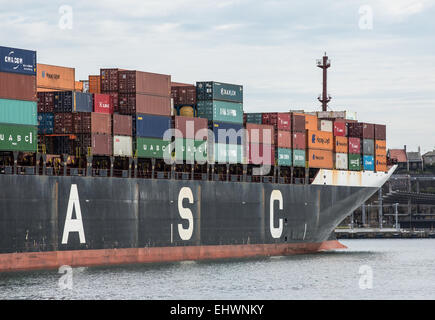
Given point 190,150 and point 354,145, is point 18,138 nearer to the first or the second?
point 190,150

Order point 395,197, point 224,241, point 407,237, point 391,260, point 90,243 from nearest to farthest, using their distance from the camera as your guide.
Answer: point 90,243, point 224,241, point 391,260, point 407,237, point 395,197

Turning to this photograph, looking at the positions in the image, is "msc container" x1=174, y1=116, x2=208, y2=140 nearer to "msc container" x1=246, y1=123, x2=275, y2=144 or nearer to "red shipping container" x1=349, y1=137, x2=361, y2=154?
"msc container" x1=246, y1=123, x2=275, y2=144

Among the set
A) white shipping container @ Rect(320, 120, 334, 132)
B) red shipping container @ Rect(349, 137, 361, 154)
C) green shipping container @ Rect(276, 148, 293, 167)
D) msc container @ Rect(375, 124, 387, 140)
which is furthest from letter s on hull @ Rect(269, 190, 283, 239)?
msc container @ Rect(375, 124, 387, 140)

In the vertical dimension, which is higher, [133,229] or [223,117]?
[223,117]

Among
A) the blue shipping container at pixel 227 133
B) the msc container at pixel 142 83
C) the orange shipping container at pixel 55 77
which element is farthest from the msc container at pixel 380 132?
the orange shipping container at pixel 55 77

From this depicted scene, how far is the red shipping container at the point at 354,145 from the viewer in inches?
3420

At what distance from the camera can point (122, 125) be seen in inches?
2601

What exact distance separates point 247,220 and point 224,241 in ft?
10.7

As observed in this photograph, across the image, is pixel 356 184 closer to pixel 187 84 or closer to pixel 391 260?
pixel 391 260

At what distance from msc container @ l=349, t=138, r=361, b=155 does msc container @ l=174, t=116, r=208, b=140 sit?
63.8ft

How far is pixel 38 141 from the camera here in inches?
2530

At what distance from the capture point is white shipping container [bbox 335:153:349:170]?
280ft

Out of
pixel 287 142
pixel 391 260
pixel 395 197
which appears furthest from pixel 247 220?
pixel 395 197

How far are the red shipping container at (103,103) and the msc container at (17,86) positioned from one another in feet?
22.3
